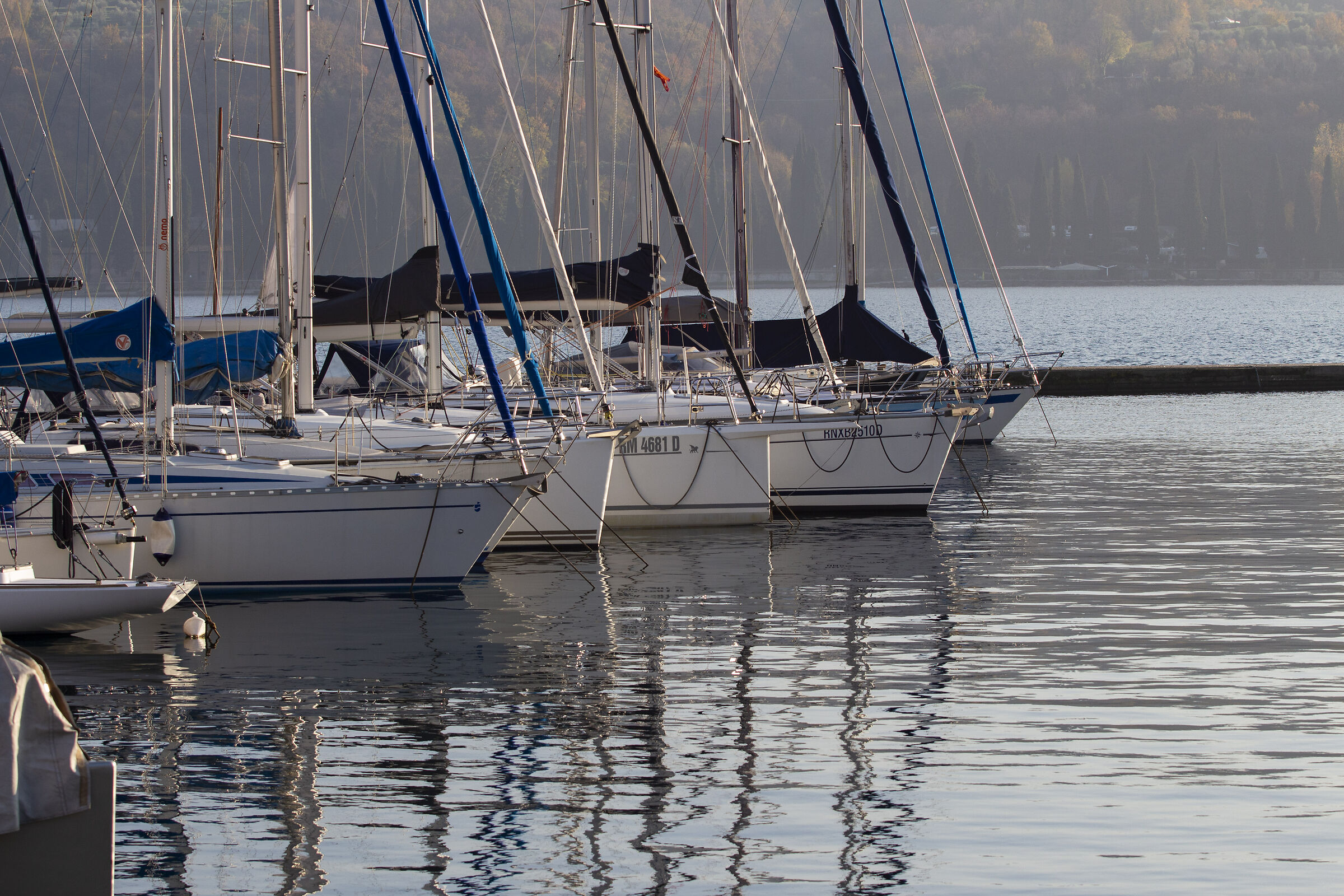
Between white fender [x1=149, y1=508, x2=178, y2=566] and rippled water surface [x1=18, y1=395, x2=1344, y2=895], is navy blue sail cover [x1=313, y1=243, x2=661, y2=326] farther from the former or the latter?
white fender [x1=149, y1=508, x2=178, y2=566]

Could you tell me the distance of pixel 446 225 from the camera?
43.0ft

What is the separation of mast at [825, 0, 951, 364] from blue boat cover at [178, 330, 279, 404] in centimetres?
1035

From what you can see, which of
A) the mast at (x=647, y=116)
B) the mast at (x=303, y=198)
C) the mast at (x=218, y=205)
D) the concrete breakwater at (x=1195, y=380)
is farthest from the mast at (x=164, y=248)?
the concrete breakwater at (x=1195, y=380)

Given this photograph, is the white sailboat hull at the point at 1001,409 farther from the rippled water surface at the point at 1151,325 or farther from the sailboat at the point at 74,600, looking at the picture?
the sailboat at the point at 74,600

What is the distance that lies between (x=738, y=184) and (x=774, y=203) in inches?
208

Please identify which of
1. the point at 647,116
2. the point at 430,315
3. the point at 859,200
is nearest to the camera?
the point at 430,315

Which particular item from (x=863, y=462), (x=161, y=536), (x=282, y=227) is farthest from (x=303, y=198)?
(x=863, y=462)

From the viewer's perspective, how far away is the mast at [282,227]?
48.5 ft

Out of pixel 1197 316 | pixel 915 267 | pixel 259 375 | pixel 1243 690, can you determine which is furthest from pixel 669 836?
pixel 1197 316

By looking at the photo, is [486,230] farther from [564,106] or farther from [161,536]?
[564,106]

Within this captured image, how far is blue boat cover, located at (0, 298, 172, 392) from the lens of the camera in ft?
42.0

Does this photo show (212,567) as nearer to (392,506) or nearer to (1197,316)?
A: (392,506)

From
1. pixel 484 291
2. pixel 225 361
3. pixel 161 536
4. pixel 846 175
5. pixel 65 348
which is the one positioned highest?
pixel 846 175

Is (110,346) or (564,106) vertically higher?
(564,106)
